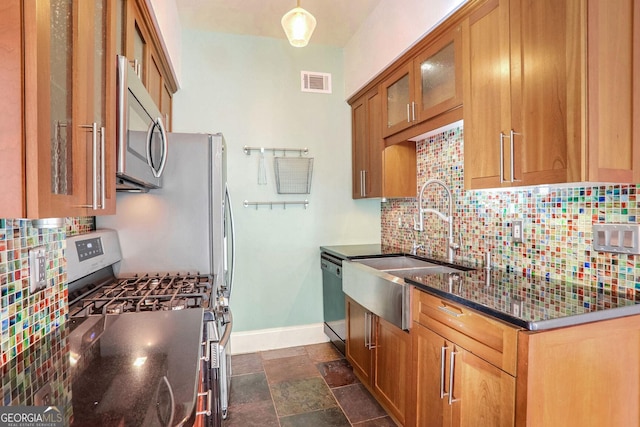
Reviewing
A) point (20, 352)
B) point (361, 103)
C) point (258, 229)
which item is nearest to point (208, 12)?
point (361, 103)

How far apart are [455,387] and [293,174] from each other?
2.16 metres

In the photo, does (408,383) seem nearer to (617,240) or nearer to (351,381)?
(351,381)

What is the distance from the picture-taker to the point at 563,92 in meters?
1.22

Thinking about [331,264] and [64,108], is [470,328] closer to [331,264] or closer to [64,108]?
[64,108]

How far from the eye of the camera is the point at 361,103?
3.08m

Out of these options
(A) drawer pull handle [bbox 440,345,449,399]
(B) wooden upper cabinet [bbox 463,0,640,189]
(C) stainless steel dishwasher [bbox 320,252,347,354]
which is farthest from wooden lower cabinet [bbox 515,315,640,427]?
(C) stainless steel dishwasher [bbox 320,252,347,354]

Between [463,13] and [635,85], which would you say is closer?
[635,85]

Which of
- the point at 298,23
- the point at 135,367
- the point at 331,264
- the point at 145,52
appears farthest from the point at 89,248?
the point at 331,264

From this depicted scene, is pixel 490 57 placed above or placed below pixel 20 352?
above

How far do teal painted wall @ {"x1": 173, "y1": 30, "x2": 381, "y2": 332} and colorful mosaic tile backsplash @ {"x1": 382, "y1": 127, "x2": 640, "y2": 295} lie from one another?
883mm

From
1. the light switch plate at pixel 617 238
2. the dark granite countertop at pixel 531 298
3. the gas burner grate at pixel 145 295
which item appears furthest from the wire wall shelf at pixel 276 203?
the light switch plate at pixel 617 238

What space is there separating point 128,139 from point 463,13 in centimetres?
173

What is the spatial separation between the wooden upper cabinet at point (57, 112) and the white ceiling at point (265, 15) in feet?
5.76

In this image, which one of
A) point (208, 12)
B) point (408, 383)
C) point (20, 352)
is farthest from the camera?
point (208, 12)
